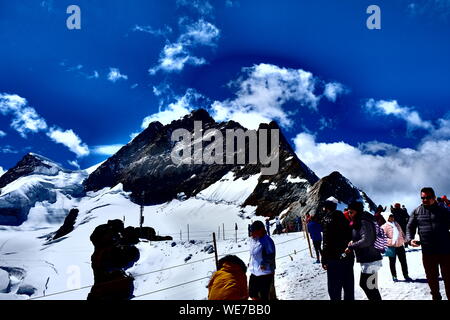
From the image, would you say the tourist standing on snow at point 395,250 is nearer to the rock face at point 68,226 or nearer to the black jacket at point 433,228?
the black jacket at point 433,228

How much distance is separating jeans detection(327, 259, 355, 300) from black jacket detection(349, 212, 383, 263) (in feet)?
0.75

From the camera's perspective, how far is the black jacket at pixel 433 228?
5195mm

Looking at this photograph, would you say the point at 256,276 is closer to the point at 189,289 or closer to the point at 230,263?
the point at 230,263

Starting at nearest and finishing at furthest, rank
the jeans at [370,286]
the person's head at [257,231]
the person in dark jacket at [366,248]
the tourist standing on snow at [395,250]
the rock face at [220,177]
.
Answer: the jeans at [370,286] → the person in dark jacket at [366,248] → the person's head at [257,231] → the tourist standing on snow at [395,250] → the rock face at [220,177]

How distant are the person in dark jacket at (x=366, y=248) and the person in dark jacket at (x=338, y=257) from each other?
13 centimetres

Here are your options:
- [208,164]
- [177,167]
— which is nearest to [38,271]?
[208,164]

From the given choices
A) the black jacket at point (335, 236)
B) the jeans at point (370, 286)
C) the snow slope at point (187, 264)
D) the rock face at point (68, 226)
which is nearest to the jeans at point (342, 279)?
the black jacket at point (335, 236)

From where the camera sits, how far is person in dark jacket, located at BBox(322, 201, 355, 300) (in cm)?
521

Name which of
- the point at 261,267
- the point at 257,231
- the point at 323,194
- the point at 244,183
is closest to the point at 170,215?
the point at 244,183

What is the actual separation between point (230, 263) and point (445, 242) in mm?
3595

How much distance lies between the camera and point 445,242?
5176mm

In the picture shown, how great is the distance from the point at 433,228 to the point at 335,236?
163 centimetres

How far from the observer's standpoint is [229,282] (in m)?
4.39

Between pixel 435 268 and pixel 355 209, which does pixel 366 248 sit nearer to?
pixel 355 209
